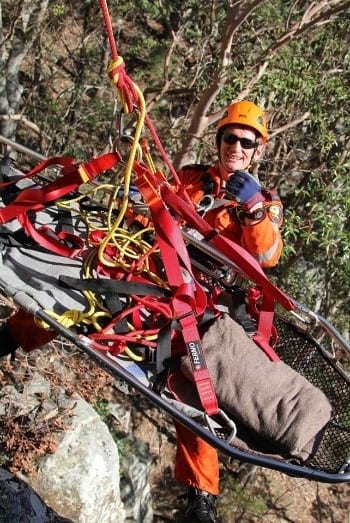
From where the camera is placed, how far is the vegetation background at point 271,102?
188 inches

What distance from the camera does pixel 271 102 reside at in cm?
497

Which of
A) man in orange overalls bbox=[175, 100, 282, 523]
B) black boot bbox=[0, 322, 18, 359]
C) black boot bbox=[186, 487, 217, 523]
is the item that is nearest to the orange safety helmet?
man in orange overalls bbox=[175, 100, 282, 523]

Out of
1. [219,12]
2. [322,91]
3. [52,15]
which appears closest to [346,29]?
[322,91]

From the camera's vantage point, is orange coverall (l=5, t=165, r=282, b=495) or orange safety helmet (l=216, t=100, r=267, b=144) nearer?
orange coverall (l=5, t=165, r=282, b=495)

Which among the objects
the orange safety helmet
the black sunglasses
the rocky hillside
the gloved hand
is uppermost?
the orange safety helmet

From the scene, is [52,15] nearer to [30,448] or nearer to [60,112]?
[60,112]

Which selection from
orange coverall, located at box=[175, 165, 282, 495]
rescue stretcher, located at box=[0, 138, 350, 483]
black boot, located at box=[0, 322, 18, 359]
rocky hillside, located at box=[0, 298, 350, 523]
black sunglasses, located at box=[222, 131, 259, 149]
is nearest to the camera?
rescue stretcher, located at box=[0, 138, 350, 483]

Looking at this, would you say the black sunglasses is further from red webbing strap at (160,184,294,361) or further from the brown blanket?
the brown blanket

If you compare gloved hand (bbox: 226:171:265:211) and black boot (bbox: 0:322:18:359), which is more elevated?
gloved hand (bbox: 226:171:265:211)

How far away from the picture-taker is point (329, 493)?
6.38m

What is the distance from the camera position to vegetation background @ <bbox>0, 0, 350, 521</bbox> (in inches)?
188

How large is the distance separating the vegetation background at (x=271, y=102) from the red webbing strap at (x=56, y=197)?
211 centimetres

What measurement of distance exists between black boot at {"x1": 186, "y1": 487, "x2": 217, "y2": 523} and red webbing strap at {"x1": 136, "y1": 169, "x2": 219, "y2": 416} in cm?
70

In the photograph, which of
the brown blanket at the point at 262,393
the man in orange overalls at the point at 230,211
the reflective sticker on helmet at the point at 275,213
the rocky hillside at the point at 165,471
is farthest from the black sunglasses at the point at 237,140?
the rocky hillside at the point at 165,471
